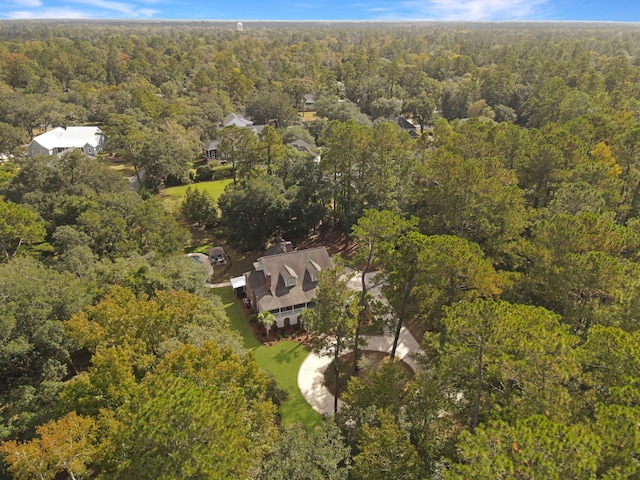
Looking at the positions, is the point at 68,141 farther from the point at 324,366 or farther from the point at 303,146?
the point at 324,366

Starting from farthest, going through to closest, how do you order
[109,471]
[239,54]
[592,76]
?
[239,54] < [592,76] < [109,471]

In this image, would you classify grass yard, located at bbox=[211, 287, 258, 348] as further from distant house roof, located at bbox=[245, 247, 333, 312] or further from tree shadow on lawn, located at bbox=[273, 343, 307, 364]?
distant house roof, located at bbox=[245, 247, 333, 312]

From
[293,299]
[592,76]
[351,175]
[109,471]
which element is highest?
[592,76]

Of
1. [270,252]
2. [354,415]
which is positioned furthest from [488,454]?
[270,252]

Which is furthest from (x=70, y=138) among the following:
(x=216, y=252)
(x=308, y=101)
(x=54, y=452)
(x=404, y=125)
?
(x=54, y=452)

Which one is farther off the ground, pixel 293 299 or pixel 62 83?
pixel 62 83

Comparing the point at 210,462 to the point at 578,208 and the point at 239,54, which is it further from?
Answer: the point at 239,54
